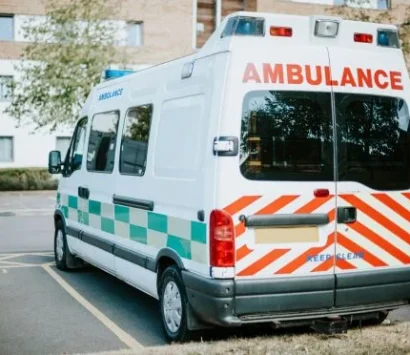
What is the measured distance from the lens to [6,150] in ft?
102

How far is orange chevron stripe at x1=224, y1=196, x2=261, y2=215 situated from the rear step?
1142 mm

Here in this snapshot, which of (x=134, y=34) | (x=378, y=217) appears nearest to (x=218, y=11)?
(x=134, y=34)

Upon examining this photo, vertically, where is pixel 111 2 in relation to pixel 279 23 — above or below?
above

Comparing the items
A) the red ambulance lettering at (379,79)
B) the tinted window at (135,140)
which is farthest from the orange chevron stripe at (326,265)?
the tinted window at (135,140)

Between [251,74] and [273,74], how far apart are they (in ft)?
0.57

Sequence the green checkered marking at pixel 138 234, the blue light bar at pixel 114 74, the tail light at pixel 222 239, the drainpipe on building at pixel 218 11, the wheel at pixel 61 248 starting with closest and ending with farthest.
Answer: the tail light at pixel 222 239
the green checkered marking at pixel 138 234
the blue light bar at pixel 114 74
the wheel at pixel 61 248
the drainpipe on building at pixel 218 11

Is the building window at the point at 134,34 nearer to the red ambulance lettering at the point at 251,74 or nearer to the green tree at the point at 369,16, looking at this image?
the green tree at the point at 369,16

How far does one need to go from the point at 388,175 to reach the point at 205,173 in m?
1.54

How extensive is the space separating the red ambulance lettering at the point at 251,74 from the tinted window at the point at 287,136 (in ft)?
0.34

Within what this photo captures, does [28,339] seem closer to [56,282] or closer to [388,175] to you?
[56,282]

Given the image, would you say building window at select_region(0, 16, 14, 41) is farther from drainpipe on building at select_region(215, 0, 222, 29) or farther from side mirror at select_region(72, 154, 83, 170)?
side mirror at select_region(72, 154, 83, 170)

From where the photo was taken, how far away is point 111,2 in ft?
98.7

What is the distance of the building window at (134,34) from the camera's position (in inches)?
1281

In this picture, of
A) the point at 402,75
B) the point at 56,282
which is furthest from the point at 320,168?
the point at 56,282
